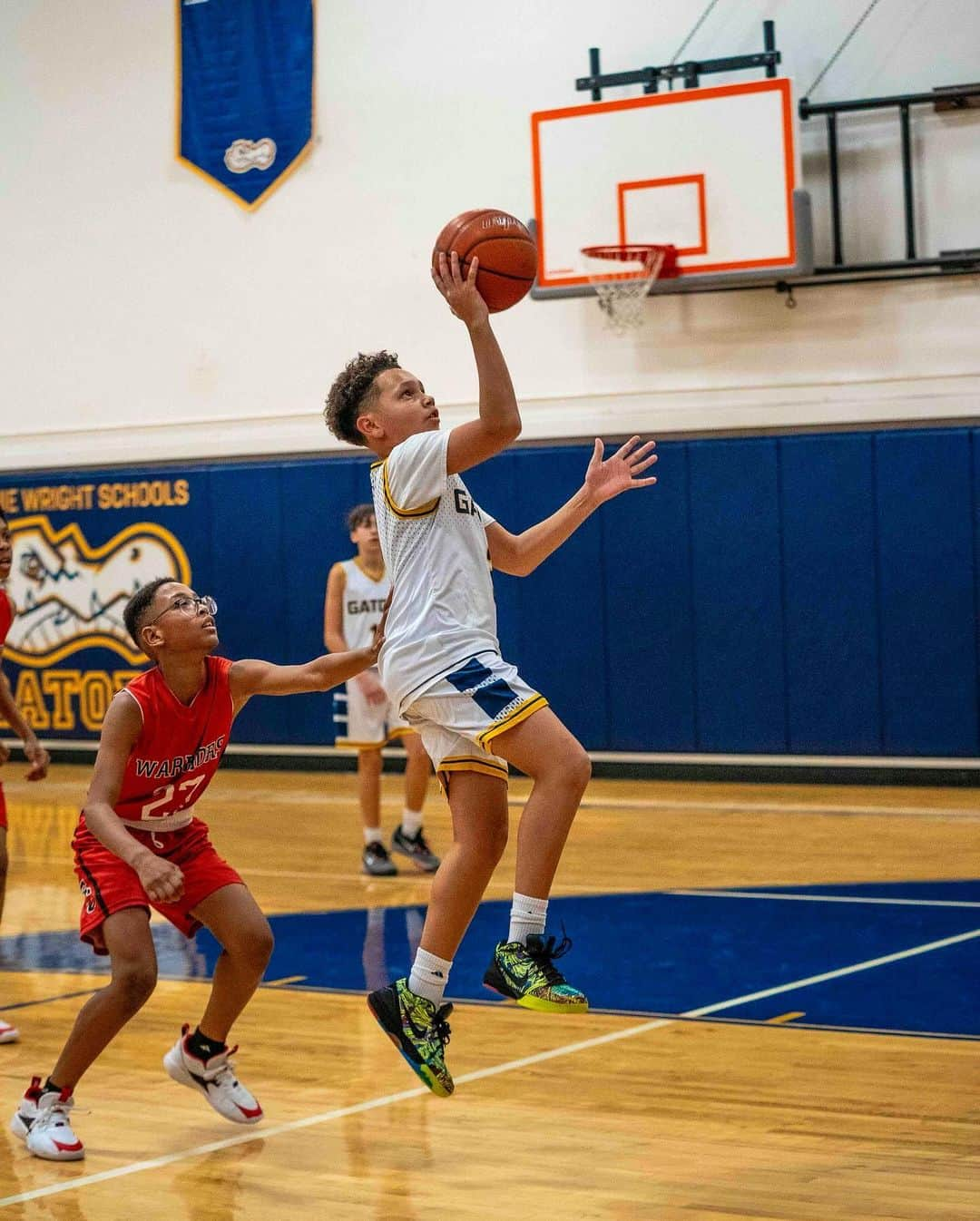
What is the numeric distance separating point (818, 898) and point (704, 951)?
1094 millimetres

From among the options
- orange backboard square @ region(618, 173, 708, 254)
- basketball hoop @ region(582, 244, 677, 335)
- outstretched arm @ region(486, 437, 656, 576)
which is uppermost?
orange backboard square @ region(618, 173, 708, 254)

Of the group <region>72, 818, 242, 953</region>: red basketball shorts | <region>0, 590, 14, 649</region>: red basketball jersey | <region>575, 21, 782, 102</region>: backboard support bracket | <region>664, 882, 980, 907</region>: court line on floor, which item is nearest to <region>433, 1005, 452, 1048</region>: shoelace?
<region>72, 818, 242, 953</region>: red basketball shorts

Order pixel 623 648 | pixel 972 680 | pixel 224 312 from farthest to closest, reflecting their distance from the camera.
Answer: pixel 224 312 < pixel 623 648 < pixel 972 680

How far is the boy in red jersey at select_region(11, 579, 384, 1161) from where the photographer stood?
4203 mm

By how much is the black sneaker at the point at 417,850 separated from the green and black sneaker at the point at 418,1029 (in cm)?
401

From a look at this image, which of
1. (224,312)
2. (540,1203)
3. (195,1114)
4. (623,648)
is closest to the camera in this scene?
(540,1203)

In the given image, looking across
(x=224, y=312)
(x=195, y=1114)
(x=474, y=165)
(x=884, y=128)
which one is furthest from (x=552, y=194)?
(x=195, y=1114)

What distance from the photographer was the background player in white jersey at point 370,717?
8008 millimetres

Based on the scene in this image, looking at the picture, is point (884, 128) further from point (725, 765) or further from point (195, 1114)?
point (195, 1114)

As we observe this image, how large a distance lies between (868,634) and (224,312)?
17.1 ft

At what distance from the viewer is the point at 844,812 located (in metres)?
9.59

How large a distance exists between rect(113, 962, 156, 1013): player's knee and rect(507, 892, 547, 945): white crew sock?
3.07 feet

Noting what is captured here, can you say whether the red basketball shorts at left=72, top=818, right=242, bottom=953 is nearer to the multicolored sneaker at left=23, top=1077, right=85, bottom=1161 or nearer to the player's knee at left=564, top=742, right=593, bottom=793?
the multicolored sneaker at left=23, top=1077, right=85, bottom=1161

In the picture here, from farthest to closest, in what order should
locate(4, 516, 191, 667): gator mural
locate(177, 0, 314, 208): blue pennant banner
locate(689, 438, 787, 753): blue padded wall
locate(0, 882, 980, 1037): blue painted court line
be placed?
locate(4, 516, 191, 667): gator mural < locate(177, 0, 314, 208): blue pennant banner < locate(689, 438, 787, 753): blue padded wall < locate(0, 882, 980, 1037): blue painted court line
